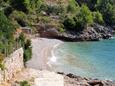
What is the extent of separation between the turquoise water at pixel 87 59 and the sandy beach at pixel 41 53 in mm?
1572

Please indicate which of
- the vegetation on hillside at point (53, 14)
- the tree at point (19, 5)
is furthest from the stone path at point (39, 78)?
the tree at point (19, 5)

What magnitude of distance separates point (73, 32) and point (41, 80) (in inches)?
2519

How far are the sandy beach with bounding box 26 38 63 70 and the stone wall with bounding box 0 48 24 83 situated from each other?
7555 millimetres

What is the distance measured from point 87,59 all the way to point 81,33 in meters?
33.8

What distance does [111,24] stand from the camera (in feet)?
427

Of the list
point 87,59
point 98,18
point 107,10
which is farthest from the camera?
point 107,10

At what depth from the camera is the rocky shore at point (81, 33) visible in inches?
4188

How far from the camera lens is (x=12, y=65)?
48812mm

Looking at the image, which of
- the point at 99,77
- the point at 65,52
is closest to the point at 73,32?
the point at 65,52

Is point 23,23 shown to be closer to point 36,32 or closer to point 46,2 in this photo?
point 36,32

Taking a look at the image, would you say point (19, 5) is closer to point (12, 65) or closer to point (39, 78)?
point (39, 78)

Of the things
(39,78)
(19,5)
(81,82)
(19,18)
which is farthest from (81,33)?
(39,78)

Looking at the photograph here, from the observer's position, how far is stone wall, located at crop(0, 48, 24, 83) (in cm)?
4554

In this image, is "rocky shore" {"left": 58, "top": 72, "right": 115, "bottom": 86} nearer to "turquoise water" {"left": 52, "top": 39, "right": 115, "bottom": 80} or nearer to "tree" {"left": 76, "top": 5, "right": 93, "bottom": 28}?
"turquoise water" {"left": 52, "top": 39, "right": 115, "bottom": 80}
